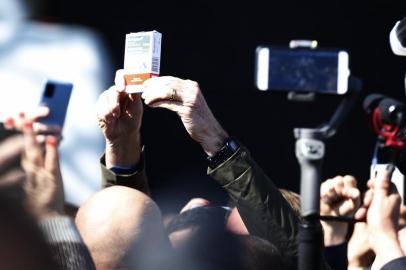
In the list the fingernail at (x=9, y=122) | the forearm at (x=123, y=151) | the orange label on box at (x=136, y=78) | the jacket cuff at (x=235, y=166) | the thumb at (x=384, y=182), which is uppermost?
the orange label on box at (x=136, y=78)

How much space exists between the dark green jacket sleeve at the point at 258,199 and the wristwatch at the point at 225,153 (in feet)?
0.04

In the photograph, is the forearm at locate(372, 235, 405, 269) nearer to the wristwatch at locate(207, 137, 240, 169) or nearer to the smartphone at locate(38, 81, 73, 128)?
the wristwatch at locate(207, 137, 240, 169)

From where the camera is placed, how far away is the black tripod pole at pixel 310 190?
131 cm

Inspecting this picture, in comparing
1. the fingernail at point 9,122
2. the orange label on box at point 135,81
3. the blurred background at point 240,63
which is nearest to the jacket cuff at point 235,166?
the orange label on box at point 135,81

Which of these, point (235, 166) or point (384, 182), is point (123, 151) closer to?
point (235, 166)

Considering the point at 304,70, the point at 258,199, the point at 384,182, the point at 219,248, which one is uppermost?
the point at 304,70

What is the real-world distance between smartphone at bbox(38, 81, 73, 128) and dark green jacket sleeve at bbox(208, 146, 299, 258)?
40 cm

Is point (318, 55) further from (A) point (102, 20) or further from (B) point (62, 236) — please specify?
(A) point (102, 20)

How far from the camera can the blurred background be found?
3.02m

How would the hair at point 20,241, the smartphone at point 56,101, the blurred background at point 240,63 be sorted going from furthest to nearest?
the blurred background at point 240,63, the smartphone at point 56,101, the hair at point 20,241

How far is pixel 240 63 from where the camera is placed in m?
3.08

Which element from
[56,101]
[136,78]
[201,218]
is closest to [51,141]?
[56,101]

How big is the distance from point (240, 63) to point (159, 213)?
1.49 m

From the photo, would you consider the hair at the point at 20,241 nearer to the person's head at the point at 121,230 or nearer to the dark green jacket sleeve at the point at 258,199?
the person's head at the point at 121,230
